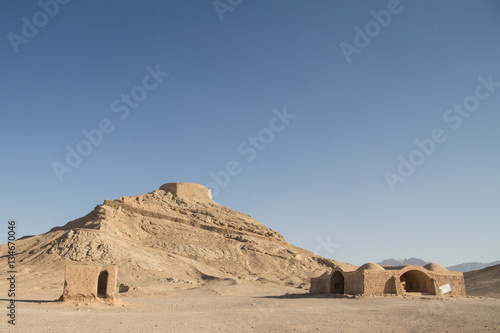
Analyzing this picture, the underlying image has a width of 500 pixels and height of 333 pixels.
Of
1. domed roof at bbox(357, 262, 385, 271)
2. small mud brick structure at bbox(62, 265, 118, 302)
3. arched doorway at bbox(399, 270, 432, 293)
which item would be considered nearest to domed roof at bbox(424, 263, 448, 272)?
arched doorway at bbox(399, 270, 432, 293)

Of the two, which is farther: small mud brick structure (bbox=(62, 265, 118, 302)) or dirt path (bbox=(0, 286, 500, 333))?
small mud brick structure (bbox=(62, 265, 118, 302))

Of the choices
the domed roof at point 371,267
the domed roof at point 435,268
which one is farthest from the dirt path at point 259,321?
the domed roof at point 435,268

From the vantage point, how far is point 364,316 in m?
14.9

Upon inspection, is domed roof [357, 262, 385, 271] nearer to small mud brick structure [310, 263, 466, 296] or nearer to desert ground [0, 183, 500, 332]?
small mud brick structure [310, 263, 466, 296]

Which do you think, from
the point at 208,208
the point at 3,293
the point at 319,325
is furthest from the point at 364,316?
the point at 208,208

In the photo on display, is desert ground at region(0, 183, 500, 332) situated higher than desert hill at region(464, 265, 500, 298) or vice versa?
desert ground at region(0, 183, 500, 332)

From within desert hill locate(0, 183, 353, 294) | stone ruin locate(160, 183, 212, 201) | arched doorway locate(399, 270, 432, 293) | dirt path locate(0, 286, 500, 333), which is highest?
stone ruin locate(160, 183, 212, 201)

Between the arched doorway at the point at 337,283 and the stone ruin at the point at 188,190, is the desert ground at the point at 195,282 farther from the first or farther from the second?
the arched doorway at the point at 337,283

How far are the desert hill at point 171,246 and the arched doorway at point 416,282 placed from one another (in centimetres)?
1417

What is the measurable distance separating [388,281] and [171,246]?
28.3 m

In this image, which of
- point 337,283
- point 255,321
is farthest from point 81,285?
point 337,283

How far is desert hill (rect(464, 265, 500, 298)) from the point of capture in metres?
32.9

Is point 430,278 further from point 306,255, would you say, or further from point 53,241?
point 53,241

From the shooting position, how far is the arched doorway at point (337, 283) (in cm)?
2858
